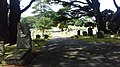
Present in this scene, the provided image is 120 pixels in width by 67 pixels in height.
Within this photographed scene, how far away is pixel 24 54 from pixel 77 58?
105 inches

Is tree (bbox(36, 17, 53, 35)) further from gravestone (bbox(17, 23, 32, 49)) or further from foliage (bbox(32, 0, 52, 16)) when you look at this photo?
gravestone (bbox(17, 23, 32, 49))

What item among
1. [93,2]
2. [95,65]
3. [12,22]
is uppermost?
[93,2]

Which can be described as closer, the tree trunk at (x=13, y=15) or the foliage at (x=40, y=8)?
the tree trunk at (x=13, y=15)

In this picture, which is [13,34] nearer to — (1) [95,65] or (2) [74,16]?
(1) [95,65]

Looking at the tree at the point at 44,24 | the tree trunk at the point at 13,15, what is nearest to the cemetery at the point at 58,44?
the tree trunk at the point at 13,15

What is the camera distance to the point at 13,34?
2514 centimetres

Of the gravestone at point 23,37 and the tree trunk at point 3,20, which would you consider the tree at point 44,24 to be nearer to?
the tree trunk at point 3,20

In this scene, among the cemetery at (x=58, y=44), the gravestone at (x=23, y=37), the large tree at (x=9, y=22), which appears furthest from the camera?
the large tree at (x=9, y=22)

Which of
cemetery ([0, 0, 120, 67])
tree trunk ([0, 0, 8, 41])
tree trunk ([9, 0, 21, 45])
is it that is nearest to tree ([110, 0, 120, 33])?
cemetery ([0, 0, 120, 67])

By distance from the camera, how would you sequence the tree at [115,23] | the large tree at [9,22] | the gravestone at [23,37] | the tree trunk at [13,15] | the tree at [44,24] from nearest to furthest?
the gravestone at [23,37] → the large tree at [9,22] → the tree trunk at [13,15] → the tree at [115,23] → the tree at [44,24]

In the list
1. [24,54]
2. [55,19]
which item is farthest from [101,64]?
[55,19]

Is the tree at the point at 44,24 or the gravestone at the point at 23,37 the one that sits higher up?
the tree at the point at 44,24

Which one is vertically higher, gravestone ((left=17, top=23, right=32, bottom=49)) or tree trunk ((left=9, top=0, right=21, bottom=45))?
tree trunk ((left=9, top=0, right=21, bottom=45))

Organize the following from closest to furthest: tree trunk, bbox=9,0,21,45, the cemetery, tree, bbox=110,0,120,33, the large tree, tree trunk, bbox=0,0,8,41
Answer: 1. the cemetery
2. tree trunk, bbox=0,0,8,41
3. the large tree
4. tree trunk, bbox=9,0,21,45
5. tree, bbox=110,0,120,33
